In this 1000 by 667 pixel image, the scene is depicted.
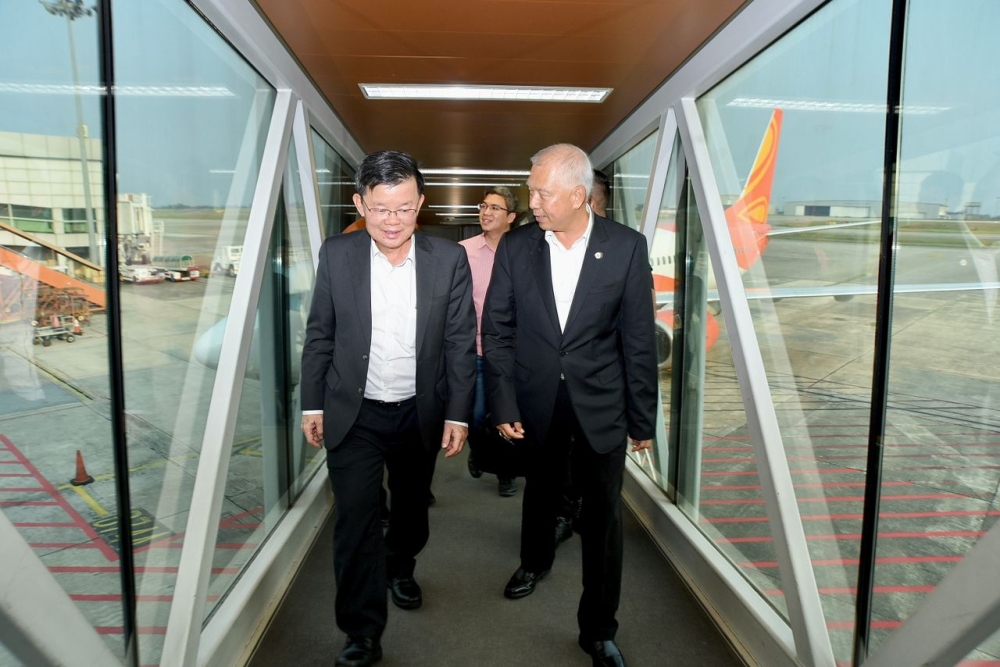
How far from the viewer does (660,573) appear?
11.5ft

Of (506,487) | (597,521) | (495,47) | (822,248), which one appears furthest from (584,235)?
(506,487)

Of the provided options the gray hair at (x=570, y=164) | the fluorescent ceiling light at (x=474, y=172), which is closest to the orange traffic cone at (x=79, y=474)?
the gray hair at (x=570, y=164)

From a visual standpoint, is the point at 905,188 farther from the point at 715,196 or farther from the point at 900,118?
the point at 715,196

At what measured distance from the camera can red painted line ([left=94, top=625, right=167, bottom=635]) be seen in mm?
1770

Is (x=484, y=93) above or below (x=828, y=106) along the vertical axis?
above

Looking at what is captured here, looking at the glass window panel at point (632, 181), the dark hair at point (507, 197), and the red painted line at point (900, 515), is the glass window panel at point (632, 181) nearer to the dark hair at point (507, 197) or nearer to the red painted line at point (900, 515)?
the dark hair at point (507, 197)

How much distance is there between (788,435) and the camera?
2695 mm

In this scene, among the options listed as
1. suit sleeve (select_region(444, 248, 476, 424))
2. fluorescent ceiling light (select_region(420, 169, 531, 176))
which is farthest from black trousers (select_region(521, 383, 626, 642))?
fluorescent ceiling light (select_region(420, 169, 531, 176))

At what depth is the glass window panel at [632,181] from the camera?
4.94 m

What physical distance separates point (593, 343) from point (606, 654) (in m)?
1.14

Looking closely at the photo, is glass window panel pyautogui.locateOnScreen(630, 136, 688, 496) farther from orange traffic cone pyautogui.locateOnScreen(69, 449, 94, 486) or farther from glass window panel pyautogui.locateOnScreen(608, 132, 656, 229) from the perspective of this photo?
orange traffic cone pyautogui.locateOnScreen(69, 449, 94, 486)

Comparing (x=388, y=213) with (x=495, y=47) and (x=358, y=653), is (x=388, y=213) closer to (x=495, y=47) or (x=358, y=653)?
(x=495, y=47)

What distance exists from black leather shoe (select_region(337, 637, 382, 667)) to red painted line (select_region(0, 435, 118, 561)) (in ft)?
3.42

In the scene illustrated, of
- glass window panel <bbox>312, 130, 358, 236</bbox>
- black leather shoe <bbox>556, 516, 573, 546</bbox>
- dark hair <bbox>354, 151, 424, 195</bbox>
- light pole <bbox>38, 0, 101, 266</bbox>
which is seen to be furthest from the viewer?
glass window panel <bbox>312, 130, 358, 236</bbox>
